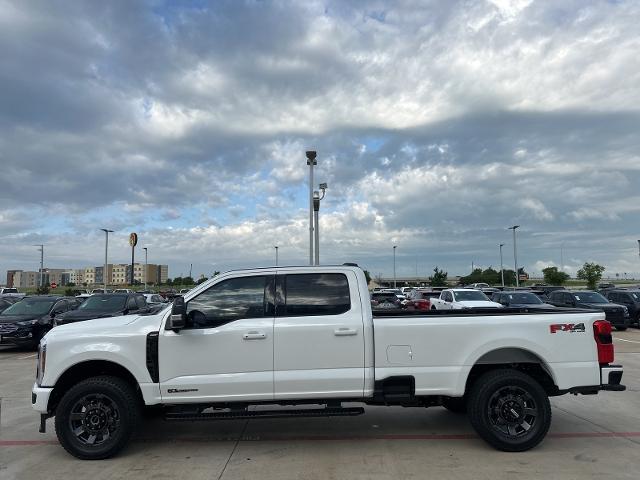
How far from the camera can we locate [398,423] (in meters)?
7.32

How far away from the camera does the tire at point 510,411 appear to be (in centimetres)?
598

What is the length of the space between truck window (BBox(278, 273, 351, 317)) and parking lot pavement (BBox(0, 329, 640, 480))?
1.54 metres

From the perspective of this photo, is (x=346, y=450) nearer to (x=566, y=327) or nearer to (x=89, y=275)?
(x=566, y=327)

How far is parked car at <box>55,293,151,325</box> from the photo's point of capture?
53.0ft

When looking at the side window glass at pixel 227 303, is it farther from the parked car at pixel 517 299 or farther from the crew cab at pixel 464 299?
the parked car at pixel 517 299

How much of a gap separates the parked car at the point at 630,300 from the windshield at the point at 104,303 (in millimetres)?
20313

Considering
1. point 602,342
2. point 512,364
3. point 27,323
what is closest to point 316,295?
point 512,364

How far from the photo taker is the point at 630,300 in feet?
78.6

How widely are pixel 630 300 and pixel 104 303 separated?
70.0 feet

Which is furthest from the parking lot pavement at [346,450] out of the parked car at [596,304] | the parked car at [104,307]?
the parked car at [596,304]

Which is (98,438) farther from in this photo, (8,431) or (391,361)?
(391,361)

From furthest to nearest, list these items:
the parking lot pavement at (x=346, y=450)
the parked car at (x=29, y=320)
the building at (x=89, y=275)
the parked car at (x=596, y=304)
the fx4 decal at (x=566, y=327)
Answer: the building at (x=89, y=275), the parked car at (x=596, y=304), the parked car at (x=29, y=320), the fx4 decal at (x=566, y=327), the parking lot pavement at (x=346, y=450)

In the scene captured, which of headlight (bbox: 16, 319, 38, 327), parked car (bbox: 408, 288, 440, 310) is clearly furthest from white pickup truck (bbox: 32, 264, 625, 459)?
parked car (bbox: 408, 288, 440, 310)

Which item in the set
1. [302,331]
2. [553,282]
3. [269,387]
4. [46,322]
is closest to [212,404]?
[269,387]
